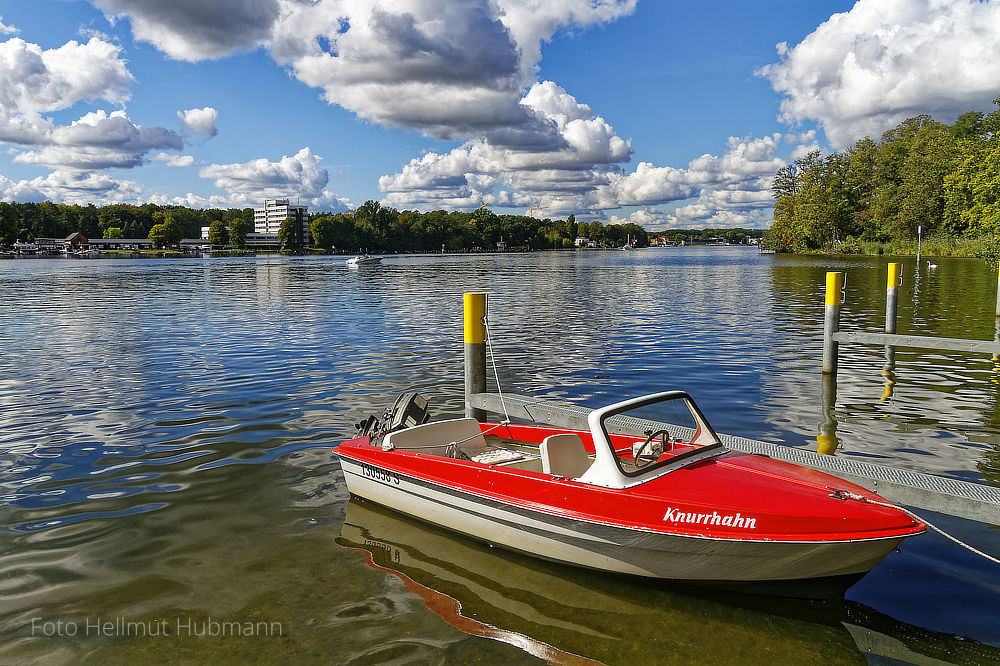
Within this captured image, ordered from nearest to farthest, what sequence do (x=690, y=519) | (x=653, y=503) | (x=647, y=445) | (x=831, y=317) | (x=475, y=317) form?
(x=690, y=519)
(x=653, y=503)
(x=647, y=445)
(x=475, y=317)
(x=831, y=317)

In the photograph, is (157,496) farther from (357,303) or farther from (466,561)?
(357,303)

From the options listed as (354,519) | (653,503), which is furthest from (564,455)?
(354,519)

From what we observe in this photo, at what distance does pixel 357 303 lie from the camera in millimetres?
34844

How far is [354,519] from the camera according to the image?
7.73m

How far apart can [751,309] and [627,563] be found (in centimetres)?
2685

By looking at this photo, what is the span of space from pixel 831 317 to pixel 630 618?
10567 millimetres

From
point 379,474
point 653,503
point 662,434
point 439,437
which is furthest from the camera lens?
point 439,437

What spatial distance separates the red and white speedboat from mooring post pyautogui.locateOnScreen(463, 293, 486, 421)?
2.31 metres

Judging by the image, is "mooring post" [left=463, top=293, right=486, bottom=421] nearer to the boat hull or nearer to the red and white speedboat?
the red and white speedboat

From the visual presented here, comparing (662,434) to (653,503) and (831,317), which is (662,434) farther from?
(831,317)

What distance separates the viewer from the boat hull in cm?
533

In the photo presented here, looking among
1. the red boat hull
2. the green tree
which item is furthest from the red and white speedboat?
the green tree

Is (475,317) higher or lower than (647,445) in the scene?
higher

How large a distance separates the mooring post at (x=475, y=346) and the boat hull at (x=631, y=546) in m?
Result: 2.95
